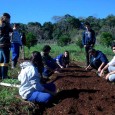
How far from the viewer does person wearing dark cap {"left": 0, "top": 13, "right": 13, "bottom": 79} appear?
408 inches

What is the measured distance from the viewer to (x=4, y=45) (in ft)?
34.7

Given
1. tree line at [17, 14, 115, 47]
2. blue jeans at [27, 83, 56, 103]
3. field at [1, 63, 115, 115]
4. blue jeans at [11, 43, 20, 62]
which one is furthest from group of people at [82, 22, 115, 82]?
tree line at [17, 14, 115, 47]

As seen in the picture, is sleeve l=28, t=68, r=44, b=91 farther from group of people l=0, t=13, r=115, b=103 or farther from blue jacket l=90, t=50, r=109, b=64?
blue jacket l=90, t=50, r=109, b=64

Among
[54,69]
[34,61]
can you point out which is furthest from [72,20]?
[34,61]

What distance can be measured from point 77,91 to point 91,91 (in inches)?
13.5

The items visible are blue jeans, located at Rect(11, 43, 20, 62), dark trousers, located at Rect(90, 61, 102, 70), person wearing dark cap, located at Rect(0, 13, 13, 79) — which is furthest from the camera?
blue jeans, located at Rect(11, 43, 20, 62)

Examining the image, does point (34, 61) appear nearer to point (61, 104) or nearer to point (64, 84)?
point (61, 104)

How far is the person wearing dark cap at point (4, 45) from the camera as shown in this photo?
1036cm

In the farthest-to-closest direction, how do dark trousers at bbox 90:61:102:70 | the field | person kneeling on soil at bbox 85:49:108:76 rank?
dark trousers at bbox 90:61:102:70 < person kneeling on soil at bbox 85:49:108:76 < the field

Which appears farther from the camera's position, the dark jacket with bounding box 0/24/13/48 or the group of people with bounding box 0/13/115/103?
the dark jacket with bounding box 0/24/13/48

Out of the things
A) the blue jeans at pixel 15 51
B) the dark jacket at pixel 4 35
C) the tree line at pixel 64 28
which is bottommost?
the blue jeans at pixel 15 51

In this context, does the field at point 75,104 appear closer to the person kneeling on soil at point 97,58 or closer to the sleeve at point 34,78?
the sleeve at point 34,78

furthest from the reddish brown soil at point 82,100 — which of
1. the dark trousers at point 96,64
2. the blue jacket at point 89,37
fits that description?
the blue jacket at point 89,37

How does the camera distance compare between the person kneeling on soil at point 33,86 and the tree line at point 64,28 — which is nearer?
the person kneeling on soil at point 33,86
